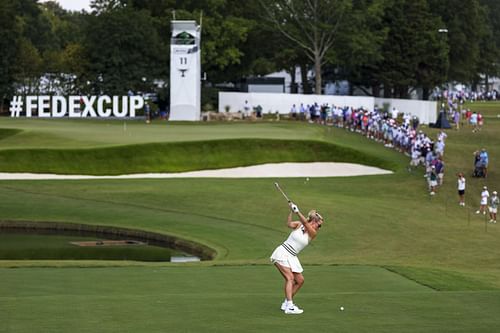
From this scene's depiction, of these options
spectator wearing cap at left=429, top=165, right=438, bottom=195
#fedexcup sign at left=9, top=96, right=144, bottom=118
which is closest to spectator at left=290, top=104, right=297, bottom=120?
#fedexcup sign at left=9, top=96, right=144, bottom=118

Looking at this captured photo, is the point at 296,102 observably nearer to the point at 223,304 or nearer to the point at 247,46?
the point at 247,46

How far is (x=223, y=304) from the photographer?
21.0 m

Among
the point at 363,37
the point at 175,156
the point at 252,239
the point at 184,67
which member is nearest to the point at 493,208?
the point at 252,239

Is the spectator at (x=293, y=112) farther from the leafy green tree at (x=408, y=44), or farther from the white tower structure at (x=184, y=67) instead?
the leafy green tree at (x=408, y=44)

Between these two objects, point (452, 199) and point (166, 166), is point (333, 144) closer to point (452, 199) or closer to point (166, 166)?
point (166, 166)

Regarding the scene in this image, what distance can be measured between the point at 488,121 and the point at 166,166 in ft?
150

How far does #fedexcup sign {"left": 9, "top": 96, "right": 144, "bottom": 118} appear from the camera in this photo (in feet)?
292

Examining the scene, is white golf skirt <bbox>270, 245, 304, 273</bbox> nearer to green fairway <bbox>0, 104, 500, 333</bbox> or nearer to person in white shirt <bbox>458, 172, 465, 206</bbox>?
green fairway <bbox>0, 104, 500, 333</bbox>

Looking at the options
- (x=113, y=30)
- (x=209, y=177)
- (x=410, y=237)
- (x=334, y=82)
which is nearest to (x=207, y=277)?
(x=410, y=237)

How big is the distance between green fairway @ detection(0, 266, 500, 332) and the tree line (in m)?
71.4

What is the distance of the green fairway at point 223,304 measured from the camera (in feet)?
62.0

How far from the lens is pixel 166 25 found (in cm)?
10594

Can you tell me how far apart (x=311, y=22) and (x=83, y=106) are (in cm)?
2967

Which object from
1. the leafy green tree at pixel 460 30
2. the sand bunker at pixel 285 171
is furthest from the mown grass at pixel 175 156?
the leafy green tree at pixel 460 30
